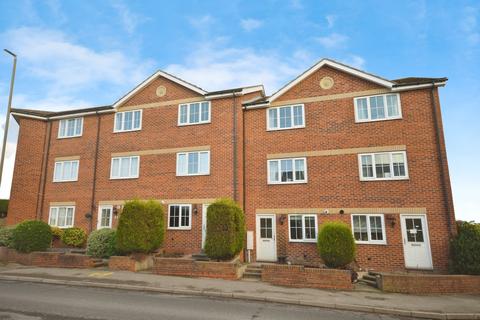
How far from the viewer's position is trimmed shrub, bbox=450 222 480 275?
1104 centimetres

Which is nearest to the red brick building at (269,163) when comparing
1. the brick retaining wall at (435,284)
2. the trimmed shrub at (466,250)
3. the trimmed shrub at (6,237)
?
the trimmed shrub at (466,250)

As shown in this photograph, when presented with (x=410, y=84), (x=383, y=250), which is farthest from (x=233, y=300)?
(x=410, y=84)

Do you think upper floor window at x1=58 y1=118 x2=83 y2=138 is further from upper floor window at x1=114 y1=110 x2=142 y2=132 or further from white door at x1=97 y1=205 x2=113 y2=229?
white door at x1=97 y1=205 x2=113 y2=229

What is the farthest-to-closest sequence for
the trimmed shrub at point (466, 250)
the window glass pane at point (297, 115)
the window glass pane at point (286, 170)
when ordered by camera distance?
1. the window glass pane at point (297, 115)
2. the window glass pane at point (286, 170)
3. the trimmed shrub at point (466, 250)

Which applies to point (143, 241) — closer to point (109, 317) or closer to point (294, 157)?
point (109, 317)

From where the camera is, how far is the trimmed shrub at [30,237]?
48.6 feet

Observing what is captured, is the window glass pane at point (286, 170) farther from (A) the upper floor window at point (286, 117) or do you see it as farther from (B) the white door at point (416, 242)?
(B) the white door at point (416, 242)

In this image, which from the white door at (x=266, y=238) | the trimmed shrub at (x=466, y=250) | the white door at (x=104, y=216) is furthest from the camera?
the white door at (x=104, y=216)

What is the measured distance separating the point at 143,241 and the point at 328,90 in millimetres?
11860

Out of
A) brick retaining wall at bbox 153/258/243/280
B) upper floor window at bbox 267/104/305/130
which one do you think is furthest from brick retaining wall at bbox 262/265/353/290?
upper floor window at bbox 267/104/305/130

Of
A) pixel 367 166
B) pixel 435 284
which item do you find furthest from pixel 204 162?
pixel 435 284

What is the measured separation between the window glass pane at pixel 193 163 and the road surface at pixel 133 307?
7718 mm

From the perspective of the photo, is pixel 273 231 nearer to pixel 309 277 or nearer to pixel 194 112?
pixel 309 277

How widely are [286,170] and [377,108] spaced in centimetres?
543
